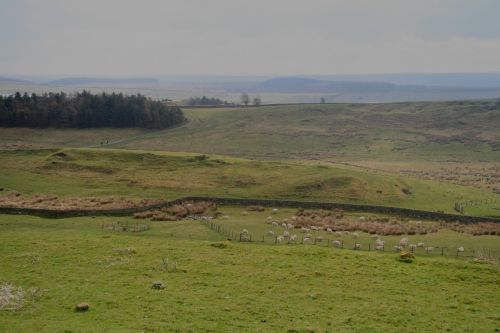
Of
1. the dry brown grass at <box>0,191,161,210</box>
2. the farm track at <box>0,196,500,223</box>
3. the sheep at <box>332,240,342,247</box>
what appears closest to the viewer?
the sheep at <box>332,240,342,247</box>

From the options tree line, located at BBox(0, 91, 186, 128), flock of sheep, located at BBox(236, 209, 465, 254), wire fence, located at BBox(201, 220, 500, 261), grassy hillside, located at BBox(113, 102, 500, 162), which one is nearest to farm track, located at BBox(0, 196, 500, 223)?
flock of sheep, located at BBox(236, 209, 465, 254)

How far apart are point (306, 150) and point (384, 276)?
326ft

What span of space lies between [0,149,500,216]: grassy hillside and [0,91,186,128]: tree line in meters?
55.4

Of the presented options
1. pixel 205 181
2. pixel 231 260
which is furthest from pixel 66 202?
pixel 231 260

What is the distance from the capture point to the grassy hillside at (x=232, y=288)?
27.4 m

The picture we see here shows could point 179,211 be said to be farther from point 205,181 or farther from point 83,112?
point 83,112

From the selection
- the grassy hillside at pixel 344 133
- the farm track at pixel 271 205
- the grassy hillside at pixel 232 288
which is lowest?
the farm track at pixel 271 205

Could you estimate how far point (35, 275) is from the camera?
113ft

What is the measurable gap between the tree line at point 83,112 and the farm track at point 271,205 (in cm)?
9287

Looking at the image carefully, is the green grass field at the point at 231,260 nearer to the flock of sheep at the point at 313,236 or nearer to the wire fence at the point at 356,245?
the wire fence at the point at 356,245

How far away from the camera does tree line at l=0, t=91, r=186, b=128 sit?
5581 inches

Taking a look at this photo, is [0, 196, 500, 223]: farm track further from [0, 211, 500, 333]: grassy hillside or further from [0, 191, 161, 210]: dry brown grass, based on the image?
[0, 211, 500, 333]: grassy hillside

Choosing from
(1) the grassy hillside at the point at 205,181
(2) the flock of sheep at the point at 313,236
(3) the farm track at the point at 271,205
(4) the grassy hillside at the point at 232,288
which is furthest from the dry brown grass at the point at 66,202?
(2) the flock of sheep at the point at 313,236

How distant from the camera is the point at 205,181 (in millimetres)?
76688
